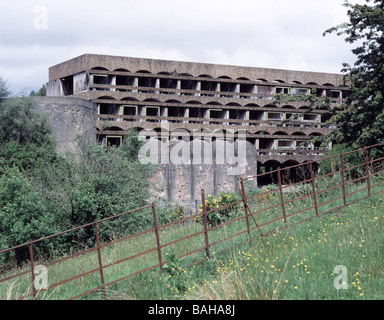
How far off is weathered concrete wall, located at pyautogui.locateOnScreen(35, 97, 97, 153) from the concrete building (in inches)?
204

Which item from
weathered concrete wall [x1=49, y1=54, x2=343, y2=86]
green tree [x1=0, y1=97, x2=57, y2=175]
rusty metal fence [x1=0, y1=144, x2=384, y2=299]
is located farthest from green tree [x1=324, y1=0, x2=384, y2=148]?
weathered concrete wall [x1=49, y1=54, x2=343, y2=86]

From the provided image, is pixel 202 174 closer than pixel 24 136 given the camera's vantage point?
No

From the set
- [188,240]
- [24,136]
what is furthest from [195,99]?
A: [188,240]

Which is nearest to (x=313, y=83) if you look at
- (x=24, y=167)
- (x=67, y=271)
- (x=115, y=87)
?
(x=115, y=87)

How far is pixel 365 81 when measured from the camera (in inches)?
757

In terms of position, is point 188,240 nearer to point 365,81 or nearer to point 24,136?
point 365,81

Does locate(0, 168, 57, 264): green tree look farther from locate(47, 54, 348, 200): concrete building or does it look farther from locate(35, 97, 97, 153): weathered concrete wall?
locate(47, 54, 348, 200): concrete building

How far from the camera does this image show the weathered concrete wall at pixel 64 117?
108ft

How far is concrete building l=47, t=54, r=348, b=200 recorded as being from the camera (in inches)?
1705

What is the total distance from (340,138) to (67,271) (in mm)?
12779

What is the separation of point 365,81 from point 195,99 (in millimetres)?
29149

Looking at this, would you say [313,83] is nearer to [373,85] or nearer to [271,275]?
[373,85]

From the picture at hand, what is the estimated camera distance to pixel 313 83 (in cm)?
5225

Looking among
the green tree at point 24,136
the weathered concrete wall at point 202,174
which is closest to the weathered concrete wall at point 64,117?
the green tree at point 24,136
